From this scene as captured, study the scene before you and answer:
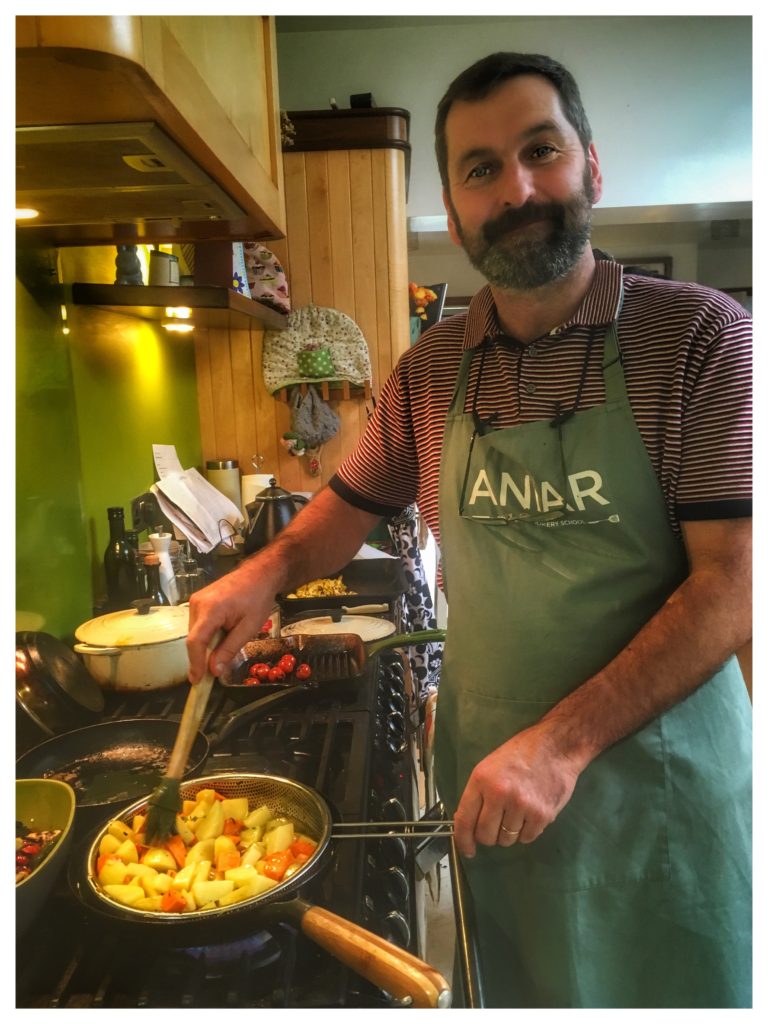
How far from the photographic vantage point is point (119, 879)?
601 mm

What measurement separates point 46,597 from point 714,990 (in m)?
0.99

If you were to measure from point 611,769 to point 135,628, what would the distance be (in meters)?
0.65

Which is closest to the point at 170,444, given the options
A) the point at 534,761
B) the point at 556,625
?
the point at 556,625

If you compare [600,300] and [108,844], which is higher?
[600,300]

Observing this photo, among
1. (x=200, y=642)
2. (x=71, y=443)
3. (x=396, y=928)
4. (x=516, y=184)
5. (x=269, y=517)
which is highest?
(x=516, y=184)

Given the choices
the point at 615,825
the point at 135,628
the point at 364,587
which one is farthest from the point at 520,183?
the point at 364,587

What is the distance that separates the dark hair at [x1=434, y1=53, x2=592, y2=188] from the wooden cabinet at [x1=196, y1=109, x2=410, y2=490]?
5.06 feet

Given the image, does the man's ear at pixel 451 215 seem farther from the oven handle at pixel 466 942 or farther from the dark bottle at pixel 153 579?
the dark bottle at pixel 153 579

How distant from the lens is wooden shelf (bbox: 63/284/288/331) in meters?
1.25

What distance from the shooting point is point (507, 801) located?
0.55 metres

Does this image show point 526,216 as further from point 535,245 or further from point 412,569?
point 412,569

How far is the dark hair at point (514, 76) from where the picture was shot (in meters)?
0.73

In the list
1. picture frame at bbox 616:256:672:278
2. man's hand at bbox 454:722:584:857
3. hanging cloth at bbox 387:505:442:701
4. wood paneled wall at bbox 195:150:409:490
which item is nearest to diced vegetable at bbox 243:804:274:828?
man's hand at bbox 454:722:584:857

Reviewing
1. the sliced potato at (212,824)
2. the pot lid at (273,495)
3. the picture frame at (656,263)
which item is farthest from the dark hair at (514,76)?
the pot lid at (273,495)
